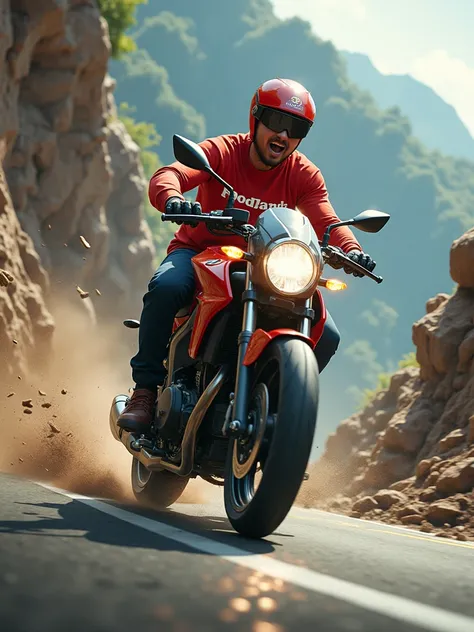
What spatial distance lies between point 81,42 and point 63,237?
6.71 meters

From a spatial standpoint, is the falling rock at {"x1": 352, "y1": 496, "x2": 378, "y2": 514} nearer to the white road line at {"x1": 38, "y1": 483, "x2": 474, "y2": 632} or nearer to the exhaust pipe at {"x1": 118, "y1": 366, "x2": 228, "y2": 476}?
the exhaust pipe at {"x1": 118, "y1": 366, "x2": 228, "y2": 476}

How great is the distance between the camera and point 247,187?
5.62 metres

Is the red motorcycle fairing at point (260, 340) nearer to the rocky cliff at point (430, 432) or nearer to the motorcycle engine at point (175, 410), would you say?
the motorcycle engine at point (175, 410)

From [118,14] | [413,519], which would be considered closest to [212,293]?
[413,519]

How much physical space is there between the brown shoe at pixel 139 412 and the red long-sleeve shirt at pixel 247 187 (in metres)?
0.86

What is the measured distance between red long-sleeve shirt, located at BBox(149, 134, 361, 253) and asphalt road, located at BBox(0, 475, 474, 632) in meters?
1.81

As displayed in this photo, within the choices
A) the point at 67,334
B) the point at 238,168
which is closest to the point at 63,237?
the point at 67,334

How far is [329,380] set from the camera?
176125mm

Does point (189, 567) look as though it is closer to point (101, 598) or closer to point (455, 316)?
point (101, 598)

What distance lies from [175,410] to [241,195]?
1394mm

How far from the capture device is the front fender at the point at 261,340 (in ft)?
13.6

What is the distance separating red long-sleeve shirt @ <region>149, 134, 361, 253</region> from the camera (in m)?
5.55

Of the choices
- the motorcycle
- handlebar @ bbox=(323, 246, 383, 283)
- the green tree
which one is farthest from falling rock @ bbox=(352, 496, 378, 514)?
the green tree

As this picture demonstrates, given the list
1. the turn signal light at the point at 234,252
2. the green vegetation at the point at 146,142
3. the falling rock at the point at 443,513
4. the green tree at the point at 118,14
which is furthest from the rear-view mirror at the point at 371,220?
the green tree at the point at 118,14
